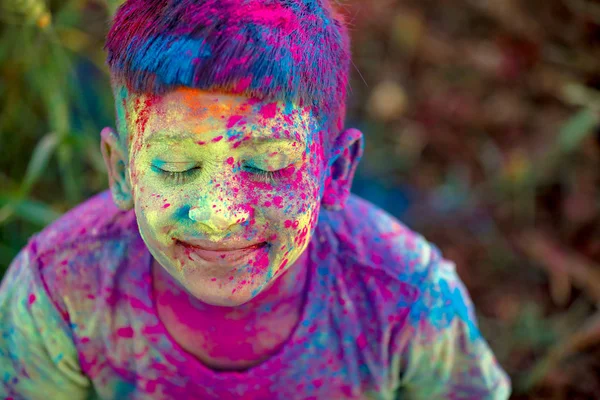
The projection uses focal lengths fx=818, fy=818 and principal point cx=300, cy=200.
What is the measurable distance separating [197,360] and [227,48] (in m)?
0.58

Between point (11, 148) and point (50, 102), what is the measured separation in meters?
0.36

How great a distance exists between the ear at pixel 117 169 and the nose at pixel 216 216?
0.23 metres

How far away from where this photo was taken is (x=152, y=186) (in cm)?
121

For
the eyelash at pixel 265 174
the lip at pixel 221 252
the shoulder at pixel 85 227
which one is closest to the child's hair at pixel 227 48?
the eyelash at pixel 265 174

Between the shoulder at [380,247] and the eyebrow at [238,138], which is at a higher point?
the eyebrow at [238,138]

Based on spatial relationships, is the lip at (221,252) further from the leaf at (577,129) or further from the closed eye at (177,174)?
the leaf at (577,129)

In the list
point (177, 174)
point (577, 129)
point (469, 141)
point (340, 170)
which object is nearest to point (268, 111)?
point (177, 174)

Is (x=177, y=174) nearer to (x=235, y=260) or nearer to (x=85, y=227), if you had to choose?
(x=235, y=260)

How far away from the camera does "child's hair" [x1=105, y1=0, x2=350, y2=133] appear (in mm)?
1136

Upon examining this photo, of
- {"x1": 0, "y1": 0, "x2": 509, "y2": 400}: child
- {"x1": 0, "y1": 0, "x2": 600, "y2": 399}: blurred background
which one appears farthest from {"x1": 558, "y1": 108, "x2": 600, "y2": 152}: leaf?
{"x1": 0, "y1": 0, "x2": 509, "y2": 400}: child

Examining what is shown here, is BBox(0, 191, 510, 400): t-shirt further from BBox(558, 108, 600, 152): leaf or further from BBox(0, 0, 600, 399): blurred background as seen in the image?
BBox(558, 108, 600, 152): leaf

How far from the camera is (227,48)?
1133mm

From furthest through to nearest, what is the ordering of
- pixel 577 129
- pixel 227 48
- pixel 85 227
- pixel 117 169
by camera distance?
pixel 577 129
pixel 85 227
pixel 117 169
pixel 227 48

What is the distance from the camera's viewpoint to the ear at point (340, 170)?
1384mm
